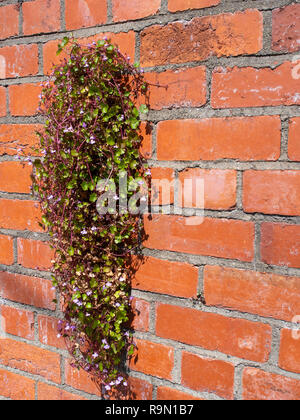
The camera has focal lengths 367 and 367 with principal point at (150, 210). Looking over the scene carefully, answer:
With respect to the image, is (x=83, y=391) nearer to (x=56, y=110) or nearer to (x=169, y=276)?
(x=169, y=276)

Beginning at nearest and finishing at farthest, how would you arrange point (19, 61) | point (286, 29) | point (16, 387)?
point (286, 29) < point (19, 61) < point (16, 387)

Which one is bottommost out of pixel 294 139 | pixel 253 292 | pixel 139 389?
pixel 139 389

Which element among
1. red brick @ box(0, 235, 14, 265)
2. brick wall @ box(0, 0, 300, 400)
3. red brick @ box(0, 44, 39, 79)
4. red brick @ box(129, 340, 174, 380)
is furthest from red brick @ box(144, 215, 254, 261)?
red brick @ box(0, 44, 39, 79)

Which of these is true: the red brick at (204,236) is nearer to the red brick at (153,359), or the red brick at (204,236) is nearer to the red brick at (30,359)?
the red brick at (153,359)

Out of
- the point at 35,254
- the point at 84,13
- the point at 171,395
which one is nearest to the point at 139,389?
the point at 171,395

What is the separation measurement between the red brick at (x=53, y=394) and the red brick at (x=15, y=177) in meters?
0.66

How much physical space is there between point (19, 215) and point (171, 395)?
73cm

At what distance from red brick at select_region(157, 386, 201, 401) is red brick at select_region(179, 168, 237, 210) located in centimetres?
53

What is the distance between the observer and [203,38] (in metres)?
0.91

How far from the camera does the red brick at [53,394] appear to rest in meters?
1.20

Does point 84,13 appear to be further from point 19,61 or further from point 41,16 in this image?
point 19,61

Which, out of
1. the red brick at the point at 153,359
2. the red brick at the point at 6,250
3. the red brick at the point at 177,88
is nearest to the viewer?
the red brick at the point at 177,88

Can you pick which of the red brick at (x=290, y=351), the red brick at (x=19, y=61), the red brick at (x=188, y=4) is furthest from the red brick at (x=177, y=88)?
the red brick at (x=290, y=351)
